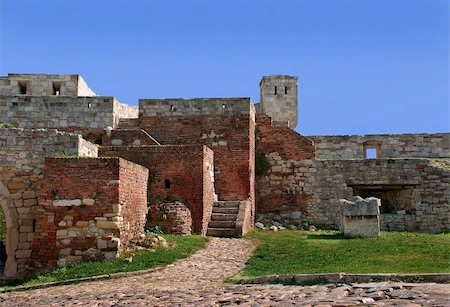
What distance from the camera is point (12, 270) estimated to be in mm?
15398

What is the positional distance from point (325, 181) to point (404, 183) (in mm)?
3226

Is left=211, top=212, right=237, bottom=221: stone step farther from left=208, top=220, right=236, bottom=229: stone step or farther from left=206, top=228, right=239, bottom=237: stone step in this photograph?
left=206, top=228, right=239, bottom=237: stone step

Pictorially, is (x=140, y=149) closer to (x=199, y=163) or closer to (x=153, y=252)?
(x=199, y=163)

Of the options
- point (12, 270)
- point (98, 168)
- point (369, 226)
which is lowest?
point (12, 270)

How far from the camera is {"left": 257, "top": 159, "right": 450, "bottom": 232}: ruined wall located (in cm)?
2388

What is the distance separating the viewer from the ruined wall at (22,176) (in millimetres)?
15508

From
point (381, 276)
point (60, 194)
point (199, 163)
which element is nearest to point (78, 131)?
point (199, 163)

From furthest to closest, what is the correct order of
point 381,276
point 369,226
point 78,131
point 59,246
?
1. point 78,131
2. point 369,226
3. point 59,246
4. point 381,276

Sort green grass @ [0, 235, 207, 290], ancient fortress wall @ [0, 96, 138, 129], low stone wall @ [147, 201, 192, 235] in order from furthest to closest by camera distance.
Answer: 1. ancient fortress wall @ [0, 96, 138, 129]
2. low stone wall @ [147, 201, 192, 235]
3. green grass @ [0, 235, 207, 290]

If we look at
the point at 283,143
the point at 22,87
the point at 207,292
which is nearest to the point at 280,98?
the point at 283,143

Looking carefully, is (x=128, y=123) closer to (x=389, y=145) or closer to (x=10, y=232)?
(x=10, y=232)

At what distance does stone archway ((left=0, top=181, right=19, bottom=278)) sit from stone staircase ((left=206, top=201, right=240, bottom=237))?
643 cm

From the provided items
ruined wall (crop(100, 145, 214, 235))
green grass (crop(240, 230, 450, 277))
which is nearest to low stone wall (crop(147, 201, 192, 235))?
ruined wall (crop(100, 145, 214, 235))

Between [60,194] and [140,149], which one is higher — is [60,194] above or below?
below
